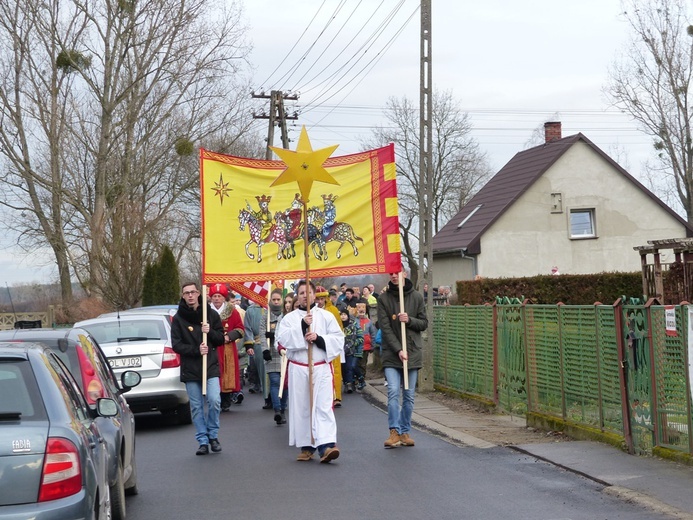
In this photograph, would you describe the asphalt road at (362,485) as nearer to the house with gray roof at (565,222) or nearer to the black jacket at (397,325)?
the black jacket at (397,325)

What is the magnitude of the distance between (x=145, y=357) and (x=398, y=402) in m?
4.04

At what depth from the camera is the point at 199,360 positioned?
39.5 feet

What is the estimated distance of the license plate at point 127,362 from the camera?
14.5m

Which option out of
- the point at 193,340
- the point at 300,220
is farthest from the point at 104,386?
the point at 300,220

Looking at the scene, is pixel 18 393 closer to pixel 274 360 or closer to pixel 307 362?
pixel 307 362

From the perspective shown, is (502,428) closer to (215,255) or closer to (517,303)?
(517,303)

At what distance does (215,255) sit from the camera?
43.5 ft

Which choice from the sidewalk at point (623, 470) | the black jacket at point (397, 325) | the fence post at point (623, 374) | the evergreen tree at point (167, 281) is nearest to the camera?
the sidewalk at point (623, 470)

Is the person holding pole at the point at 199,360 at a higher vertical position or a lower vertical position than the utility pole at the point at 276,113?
lower

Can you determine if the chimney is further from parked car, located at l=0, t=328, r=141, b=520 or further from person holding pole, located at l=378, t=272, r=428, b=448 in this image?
parked car, located at l=0, t=328, r=141, b=520

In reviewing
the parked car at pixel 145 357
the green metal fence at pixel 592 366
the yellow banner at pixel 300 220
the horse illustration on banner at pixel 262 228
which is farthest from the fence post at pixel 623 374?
the parked car at pixel 145 357

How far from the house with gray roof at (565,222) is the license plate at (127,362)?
93.6ft

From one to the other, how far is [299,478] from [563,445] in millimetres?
3080

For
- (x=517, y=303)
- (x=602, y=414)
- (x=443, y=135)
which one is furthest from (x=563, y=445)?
(x=443, y=135)
